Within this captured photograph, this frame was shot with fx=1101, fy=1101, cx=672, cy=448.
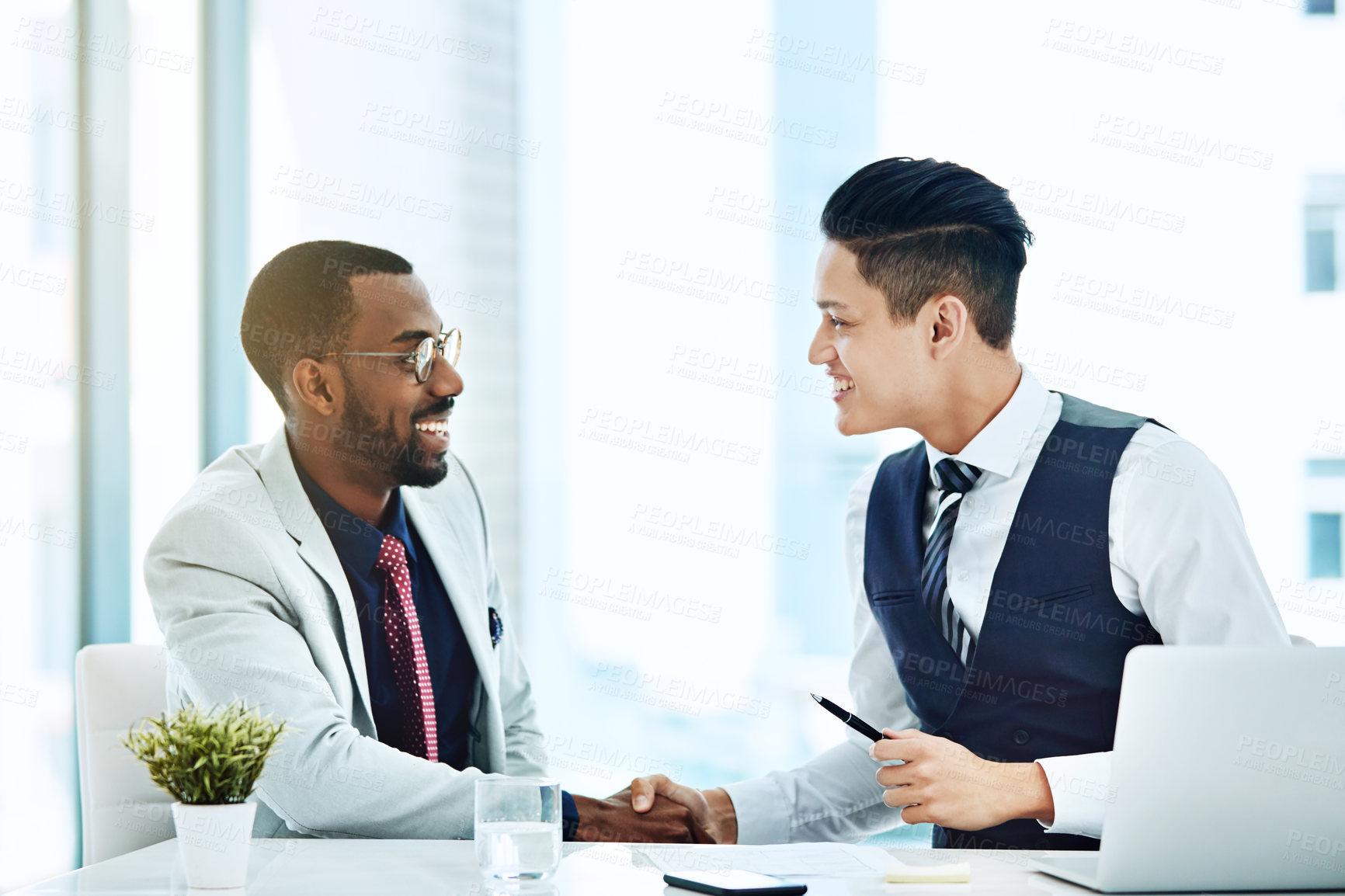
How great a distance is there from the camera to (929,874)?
1.24 meters

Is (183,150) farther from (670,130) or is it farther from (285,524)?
(285,524)

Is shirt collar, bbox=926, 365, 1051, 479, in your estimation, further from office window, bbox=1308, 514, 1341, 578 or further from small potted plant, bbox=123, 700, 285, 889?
office window, bbox=1308, 514, 1341, 578

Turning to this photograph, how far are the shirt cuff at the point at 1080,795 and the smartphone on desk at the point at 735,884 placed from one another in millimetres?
503

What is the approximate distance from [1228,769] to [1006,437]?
2.75ft

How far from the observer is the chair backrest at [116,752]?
1812 mm

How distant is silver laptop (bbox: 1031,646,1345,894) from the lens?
1106mm

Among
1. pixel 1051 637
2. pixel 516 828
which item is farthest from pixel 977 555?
pixel 516 828

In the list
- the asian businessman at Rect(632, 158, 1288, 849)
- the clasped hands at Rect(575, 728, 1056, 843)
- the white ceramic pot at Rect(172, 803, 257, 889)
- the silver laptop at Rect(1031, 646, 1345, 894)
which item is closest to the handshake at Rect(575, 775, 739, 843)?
the asian businessman at Rect(632, 158, 1288, 849)

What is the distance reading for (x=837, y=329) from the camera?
80.3 inches

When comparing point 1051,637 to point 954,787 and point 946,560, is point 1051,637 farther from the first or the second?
point 954,787

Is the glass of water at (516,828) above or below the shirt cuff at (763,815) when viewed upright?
above

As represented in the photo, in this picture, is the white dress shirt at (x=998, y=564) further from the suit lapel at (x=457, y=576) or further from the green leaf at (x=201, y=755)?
the green leaf at (x=201, y=755)

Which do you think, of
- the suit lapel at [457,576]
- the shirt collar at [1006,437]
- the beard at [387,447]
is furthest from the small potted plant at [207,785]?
the shirt collar at [1006,437]

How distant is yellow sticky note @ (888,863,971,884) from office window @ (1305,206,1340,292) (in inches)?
96.2
